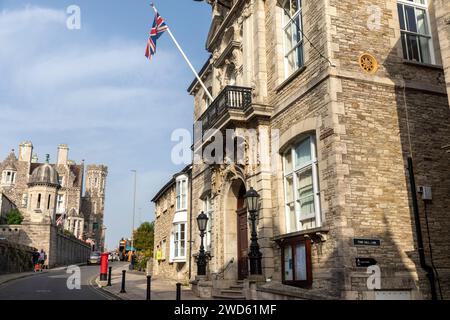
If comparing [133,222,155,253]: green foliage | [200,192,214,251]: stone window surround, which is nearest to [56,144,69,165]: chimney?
[133,222,155,253]: green foliage

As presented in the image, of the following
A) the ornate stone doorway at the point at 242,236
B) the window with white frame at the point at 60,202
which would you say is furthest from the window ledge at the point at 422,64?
the window with white frame at the point at 60,202

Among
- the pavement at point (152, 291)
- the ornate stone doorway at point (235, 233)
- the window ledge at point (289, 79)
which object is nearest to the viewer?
the window ledge at point (289, 79)

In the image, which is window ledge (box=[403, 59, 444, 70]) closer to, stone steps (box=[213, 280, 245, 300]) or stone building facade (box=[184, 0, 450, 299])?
stone building facade (box=[184, 0, 450, 299])

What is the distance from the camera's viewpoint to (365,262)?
10672 mm

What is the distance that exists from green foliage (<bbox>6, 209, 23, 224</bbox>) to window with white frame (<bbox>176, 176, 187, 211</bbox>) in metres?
45.6

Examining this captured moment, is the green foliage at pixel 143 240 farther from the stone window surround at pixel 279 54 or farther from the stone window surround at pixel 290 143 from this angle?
the stone window surround at pixel 279 54

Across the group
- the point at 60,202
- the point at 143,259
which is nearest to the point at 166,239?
the point at 143,259

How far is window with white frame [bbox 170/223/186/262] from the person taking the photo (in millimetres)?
25500

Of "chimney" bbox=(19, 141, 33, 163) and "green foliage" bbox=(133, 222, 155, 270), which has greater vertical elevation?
"chimney" bbox=(19, 141, 33, 163)

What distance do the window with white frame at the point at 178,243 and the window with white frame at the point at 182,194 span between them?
45.1 inches

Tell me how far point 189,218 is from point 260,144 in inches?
449

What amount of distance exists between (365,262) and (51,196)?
213 feet

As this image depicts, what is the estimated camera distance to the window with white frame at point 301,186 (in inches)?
495
